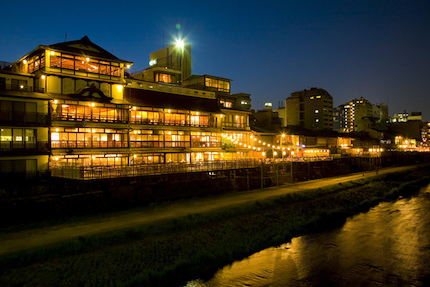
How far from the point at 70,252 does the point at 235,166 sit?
23.0m

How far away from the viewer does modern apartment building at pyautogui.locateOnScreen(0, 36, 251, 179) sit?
2875 centimetres

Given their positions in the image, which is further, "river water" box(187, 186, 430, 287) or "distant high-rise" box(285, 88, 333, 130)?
"distant high-rise" box(285, 88, 333, 130)

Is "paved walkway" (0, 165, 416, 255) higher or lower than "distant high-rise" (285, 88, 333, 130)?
lower

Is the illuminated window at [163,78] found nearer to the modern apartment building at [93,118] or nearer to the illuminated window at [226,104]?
the modern apartment building at [93,118]

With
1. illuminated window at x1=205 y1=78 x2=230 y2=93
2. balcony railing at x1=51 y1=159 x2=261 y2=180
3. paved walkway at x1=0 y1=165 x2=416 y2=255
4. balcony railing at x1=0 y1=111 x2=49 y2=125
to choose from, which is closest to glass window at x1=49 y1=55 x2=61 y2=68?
balcony railing at x1=0 y1=111 x2=49 y2=125

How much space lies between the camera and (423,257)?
19.2 meters

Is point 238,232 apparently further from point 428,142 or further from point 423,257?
point 428,142

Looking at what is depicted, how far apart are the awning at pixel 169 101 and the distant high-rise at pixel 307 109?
208ft

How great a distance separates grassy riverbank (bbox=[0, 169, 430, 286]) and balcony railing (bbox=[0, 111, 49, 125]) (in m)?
15.4

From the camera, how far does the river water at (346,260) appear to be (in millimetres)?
16172

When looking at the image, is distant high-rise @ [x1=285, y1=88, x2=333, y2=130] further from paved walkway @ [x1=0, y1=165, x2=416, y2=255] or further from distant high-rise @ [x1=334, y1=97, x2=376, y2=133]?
paved walkway @ [x1=0, y1=165, x2=416, y2=255]

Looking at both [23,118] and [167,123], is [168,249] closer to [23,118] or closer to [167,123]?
[23,118]

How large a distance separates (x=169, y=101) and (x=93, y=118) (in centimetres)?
1060

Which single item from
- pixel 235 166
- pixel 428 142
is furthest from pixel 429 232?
→ pixel 428 142
